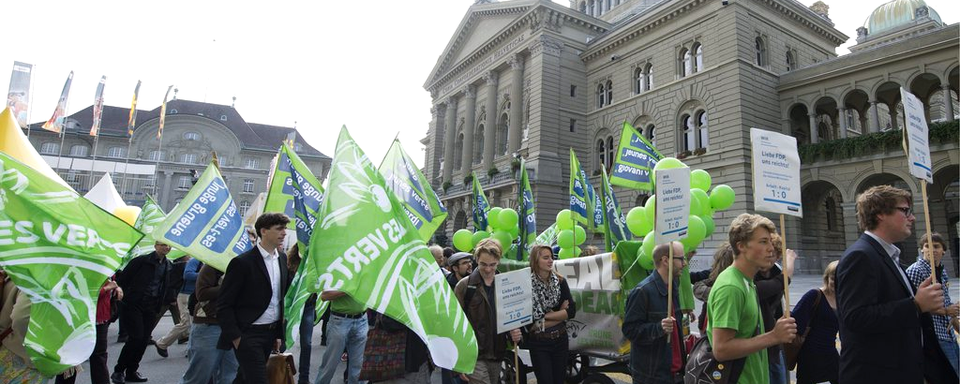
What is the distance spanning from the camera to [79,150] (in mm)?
58438

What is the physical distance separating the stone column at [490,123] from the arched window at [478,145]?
1.93 m

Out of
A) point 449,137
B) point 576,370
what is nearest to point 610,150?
point 449,137

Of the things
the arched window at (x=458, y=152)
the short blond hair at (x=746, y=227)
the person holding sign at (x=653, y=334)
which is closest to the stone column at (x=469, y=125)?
Answer: the arched window at (x=458, y=152)

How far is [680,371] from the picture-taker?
395 centimetres

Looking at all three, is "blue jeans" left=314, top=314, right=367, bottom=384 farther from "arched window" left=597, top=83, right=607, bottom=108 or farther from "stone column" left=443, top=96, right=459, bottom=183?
"stone column" left=443, top=96, right=459, bottom=183

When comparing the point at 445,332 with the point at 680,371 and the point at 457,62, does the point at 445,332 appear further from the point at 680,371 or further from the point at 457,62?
the point at 457,62

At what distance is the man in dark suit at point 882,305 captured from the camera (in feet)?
8.54

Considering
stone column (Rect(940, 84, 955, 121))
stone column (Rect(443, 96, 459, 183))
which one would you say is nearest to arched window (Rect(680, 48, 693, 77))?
stone column (Rect(940, 84, 955, 121))

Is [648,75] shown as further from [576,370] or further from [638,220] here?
[576,370]

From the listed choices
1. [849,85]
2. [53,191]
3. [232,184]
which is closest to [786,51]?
[849,85]

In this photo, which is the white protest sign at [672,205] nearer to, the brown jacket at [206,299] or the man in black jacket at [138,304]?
the brown jacket at [206,299]

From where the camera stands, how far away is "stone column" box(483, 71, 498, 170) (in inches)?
1444

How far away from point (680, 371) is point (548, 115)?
28760mm

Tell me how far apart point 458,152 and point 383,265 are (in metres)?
39.0
